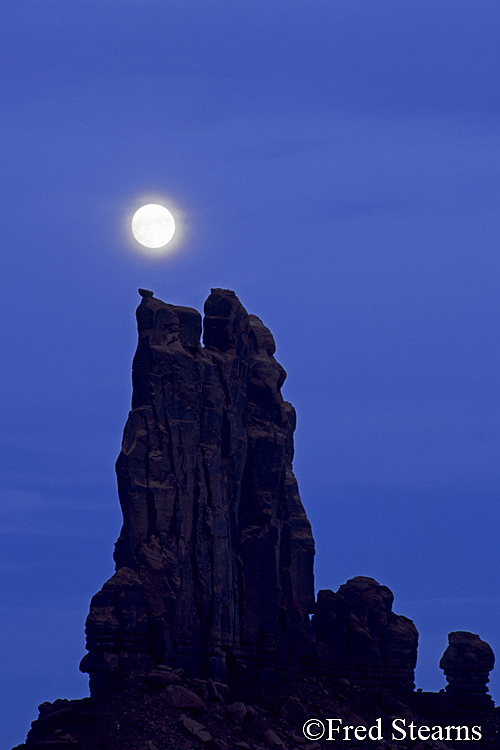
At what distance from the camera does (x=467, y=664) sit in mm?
160875

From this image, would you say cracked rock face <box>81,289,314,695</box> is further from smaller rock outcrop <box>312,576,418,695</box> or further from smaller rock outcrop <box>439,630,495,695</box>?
smaller rock outcrop <box>439,630,495,695</box>

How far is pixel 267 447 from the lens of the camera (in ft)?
→ 482

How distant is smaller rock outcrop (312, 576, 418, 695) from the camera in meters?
152

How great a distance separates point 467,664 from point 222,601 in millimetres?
37029

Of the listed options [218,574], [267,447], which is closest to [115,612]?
[218,574]

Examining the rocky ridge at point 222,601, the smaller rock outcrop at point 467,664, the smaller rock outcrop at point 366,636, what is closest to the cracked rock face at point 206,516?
the rocky ridge at point 222,601

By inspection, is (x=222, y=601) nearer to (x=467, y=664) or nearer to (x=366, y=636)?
(x=366, y=636)

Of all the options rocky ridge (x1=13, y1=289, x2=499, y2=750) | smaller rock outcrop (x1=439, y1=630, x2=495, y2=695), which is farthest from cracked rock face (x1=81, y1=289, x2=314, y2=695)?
smaller rock outcrop (x1=439, y1=630, x2=495, y2=695)

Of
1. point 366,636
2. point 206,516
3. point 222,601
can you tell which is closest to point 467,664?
point 366,636

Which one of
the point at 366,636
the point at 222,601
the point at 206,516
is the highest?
the point at 206,516

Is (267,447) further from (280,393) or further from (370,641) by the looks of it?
(370,641)

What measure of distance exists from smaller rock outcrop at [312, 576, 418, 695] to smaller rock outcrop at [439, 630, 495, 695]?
5725 mm

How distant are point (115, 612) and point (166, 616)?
5740 mm

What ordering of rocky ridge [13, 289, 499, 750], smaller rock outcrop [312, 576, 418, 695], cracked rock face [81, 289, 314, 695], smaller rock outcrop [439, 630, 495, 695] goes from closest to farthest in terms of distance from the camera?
rocky ridge [13, 289, 499, 750]
cracked rock face [81, 289, 314, 695]
smaller rock outcrop [312, 576, 418, 695]
smaller rock outcrop [439, 630, 495, 695]
